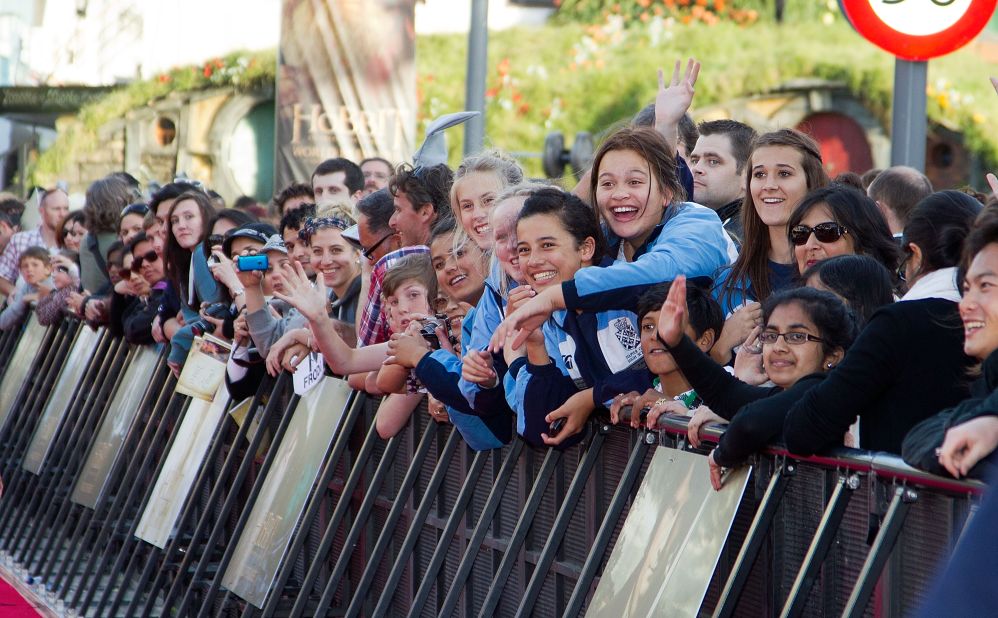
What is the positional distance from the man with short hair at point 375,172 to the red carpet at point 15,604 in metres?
3.15

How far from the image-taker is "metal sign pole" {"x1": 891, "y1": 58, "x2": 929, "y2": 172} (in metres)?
6.28

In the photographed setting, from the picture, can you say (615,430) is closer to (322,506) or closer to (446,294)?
(446,294)

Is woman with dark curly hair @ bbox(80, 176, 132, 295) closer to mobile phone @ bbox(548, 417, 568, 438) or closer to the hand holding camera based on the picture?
the hand holding camera

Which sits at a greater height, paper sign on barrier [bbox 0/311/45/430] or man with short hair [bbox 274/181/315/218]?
man with short hair [bbox 274/181/315/218]

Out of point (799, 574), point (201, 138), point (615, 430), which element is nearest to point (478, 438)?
point (615, 430)

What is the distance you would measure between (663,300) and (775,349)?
48cm

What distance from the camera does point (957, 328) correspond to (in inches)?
131

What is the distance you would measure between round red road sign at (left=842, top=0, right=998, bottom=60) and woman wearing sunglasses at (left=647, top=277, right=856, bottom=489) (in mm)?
2473

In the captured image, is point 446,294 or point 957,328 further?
point 446,294

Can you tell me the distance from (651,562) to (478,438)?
4.16 ft

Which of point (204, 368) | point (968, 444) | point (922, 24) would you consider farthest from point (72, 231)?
point (968, 444)

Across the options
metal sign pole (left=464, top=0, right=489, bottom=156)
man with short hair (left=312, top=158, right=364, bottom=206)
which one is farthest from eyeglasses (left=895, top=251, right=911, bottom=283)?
metal sign pole (left=464, top=0, right=489, bottom=156)

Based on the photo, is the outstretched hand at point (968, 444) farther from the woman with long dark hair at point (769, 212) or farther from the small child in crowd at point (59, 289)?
the small child in crowd at point (59, 289)

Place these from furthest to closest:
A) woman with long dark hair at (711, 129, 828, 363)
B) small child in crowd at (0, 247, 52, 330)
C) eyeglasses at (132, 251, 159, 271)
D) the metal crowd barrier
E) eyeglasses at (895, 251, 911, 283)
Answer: small child in crowd at (0, 247, 52, 330) < eyeglasses at (132, 251, 159, 271) < woman with long dark hair at (711, 129, 828, 363) < eyeglasses at (895, 251, 911, 283) < the metal crowd barrier
